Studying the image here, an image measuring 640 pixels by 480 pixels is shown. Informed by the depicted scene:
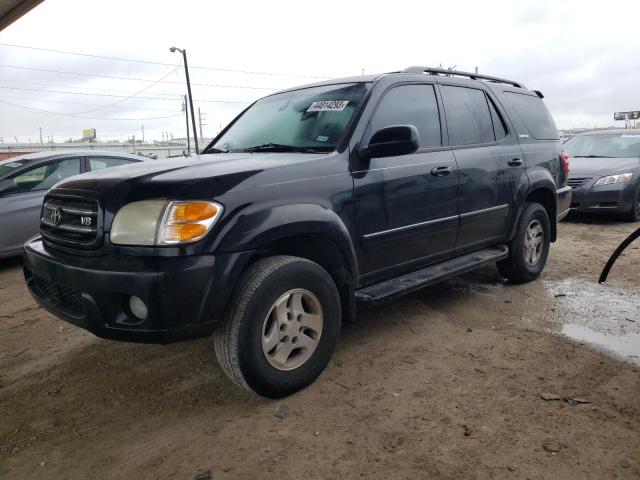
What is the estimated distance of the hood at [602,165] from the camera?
818 centimetres

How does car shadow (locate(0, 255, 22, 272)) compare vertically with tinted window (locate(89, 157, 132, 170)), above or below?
below

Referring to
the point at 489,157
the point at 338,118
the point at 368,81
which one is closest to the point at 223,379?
A: the point at 338,118

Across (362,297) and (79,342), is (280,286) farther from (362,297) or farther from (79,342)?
(79,342)

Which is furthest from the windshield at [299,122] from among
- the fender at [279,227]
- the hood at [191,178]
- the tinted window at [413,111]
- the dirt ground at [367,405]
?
the dirt ground at [367,405]

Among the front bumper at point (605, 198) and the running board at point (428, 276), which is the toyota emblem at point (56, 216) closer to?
the running board at point (428, 276)

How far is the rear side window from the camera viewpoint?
471cm

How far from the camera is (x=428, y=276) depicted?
3.54m

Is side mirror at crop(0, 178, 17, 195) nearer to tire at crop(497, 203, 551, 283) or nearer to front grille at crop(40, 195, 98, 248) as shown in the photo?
front grille at crop(40, 195, 98, 248)

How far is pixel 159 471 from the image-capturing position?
2.17m

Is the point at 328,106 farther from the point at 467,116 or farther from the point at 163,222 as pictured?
the point at 163,222

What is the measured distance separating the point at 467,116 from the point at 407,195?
1190 millimetres

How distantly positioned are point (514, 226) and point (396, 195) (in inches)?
68.1

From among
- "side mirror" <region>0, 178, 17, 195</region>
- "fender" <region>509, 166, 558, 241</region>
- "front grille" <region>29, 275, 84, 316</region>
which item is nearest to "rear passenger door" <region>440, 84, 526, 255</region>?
Answer: "fender" <region>509, 166, 558, 241</region>

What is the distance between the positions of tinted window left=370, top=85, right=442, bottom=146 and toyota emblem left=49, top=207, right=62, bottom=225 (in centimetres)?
195
